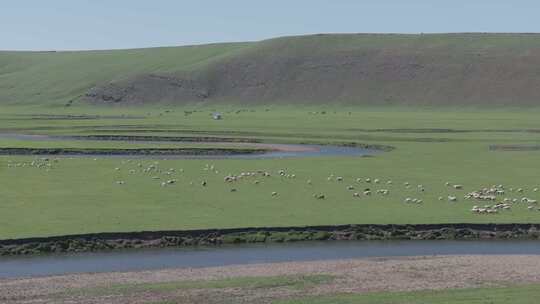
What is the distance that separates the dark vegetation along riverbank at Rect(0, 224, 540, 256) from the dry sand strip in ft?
12.6

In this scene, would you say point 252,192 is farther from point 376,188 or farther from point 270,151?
point 270,151

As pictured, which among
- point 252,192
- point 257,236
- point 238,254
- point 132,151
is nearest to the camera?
point 238,254

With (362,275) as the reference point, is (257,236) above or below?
above

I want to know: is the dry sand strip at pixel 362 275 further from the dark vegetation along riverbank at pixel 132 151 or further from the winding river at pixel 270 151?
the dark vegetation along riverbank at pixel 132 151

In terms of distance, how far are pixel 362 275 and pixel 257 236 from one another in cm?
680

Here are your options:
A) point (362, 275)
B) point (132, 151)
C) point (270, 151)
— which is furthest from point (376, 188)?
point (132, 151)

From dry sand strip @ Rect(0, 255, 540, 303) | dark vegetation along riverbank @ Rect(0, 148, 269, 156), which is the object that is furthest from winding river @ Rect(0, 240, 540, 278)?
dark vegetation along riverbank @ Rect(0, 148, 269, 156)

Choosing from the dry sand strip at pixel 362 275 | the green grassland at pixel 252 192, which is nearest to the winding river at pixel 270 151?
the green grassland at pixel 252 192

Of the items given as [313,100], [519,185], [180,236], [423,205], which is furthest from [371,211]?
[313,100]

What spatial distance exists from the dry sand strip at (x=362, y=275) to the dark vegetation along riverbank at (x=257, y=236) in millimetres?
3834

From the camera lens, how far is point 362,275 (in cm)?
2383

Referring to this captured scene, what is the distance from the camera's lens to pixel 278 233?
99.6ft

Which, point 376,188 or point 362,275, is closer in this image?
point 362,275

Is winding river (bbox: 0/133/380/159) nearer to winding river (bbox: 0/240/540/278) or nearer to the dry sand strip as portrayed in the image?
winding river (bbox: 0/240/540/278)
